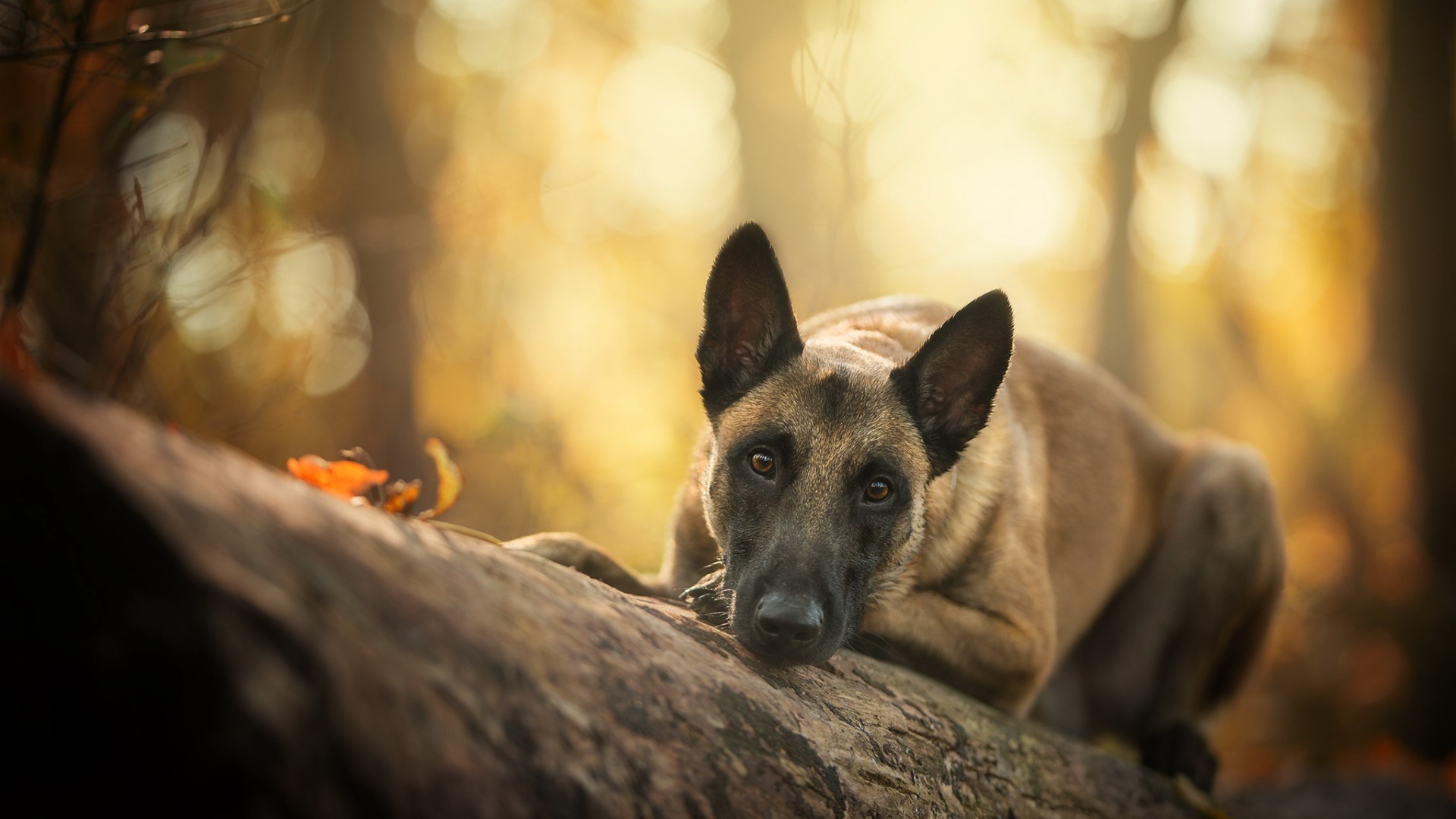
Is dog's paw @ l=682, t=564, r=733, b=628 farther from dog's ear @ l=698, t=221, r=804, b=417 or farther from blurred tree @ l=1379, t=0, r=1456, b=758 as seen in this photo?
blurred tree @ l=1379, t=0, r=1456, b=758

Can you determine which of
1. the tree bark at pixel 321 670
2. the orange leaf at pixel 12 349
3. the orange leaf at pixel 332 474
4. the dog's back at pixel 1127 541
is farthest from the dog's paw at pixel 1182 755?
the orange leaf at pixel 12 349

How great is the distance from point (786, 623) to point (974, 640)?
1.48 m

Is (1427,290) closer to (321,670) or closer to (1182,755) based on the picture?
(1182,755)

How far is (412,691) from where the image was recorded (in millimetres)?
1616

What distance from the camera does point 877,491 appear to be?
356 cm

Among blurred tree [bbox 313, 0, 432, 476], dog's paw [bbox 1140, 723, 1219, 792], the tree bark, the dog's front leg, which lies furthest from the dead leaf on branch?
blurred tree [bbox 313, 0, 432, 476]

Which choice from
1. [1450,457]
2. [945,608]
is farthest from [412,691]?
[1450,457]

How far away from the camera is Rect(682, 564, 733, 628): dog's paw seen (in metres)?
3.17

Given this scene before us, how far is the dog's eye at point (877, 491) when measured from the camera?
3.53 m

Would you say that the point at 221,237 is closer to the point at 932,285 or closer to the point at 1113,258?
the point at 932,285

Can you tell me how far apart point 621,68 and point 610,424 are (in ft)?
Answer: 22.1

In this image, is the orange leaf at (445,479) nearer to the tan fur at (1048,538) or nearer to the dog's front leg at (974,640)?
the tan fur at (1048,538)

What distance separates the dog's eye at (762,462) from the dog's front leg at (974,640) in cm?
79

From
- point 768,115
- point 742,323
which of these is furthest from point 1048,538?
point 768,115
